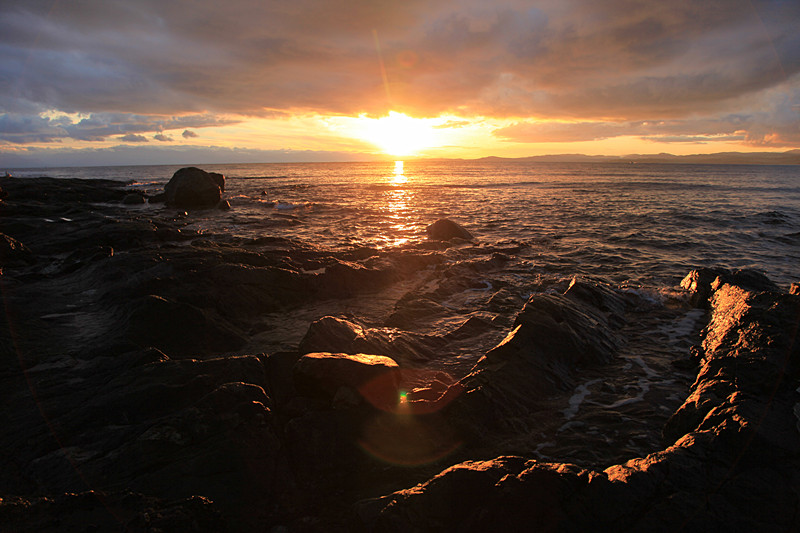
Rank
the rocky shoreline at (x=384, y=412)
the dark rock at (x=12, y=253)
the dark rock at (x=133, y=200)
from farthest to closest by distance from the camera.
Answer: the dark rock at (x=133, y=200)
the dark rock at (x=12, y=253)
the rocky shoreline at (x=384, y=412)

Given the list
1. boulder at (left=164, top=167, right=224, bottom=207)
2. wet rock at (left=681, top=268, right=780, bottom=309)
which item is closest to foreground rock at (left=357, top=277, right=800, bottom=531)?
wet rock at (left=681, top=268, right=780, bottom=309)

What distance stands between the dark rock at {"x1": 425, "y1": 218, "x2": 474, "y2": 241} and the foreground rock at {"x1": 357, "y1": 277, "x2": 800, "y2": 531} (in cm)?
1473

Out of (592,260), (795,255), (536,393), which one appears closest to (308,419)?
(536,393)

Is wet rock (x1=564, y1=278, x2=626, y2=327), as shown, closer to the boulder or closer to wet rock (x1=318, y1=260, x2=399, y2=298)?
wet rock (x1=318, y1=260, x2=399, y2=298)

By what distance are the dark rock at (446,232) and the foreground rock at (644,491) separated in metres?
14.7

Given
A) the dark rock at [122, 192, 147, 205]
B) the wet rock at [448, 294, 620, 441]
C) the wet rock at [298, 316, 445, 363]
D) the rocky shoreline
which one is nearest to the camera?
the rocky shoreline

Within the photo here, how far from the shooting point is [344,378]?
5039 millimetres

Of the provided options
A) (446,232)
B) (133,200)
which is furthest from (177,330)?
(133,200)

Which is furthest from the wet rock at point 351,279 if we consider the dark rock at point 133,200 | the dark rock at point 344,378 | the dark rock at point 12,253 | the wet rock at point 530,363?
the dark rock at point 133,200

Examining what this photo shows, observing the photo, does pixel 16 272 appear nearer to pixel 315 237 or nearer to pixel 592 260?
pixel 315 237

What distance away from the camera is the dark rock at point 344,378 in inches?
198

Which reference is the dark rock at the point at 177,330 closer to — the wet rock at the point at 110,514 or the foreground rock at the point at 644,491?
the wet rock at the point at 110,514

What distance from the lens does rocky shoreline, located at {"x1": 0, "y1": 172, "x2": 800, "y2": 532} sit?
3426mm

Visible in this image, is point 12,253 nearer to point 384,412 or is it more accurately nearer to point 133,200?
point 384,412
